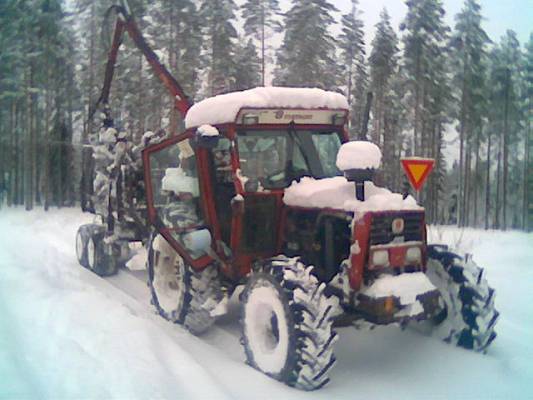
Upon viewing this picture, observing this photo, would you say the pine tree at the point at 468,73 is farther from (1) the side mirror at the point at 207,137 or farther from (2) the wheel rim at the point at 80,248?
(1) the side mirror at the point at 207,137

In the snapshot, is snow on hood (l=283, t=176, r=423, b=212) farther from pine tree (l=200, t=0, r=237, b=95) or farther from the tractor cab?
Answer: pine tree (l=200, t=0, r=237, b=95)

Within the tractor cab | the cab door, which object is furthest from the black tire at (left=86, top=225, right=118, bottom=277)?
the tractor cab

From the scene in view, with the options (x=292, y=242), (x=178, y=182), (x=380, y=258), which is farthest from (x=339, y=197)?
(x=178, y=182)

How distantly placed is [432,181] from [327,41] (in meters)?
10.6

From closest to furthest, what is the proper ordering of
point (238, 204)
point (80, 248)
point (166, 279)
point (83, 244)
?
point (238, 204) → point (166, 279) → point (83, 244) → point (80, 248)

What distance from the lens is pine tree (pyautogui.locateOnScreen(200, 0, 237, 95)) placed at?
27.0 metres

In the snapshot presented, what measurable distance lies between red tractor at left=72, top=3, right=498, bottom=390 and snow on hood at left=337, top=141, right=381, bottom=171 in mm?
11

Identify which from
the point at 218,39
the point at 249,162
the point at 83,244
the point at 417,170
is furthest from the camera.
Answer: the point at 218,39

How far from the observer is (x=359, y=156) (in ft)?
15.6

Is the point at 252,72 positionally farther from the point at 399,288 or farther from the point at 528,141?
the point at 399,288

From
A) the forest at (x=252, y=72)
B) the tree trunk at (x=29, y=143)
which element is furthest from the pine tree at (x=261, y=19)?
the tree trunk at (x=29, y=143)

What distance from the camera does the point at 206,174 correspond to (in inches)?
241

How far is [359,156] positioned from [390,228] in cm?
79

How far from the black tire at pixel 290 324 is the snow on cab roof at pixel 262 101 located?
5.83 ft
